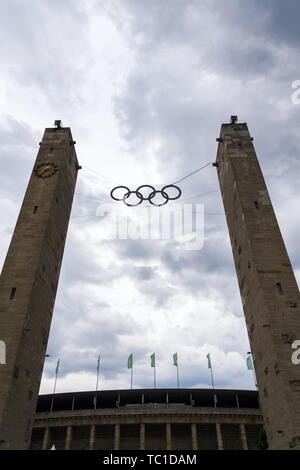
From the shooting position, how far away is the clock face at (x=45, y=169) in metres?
40.8

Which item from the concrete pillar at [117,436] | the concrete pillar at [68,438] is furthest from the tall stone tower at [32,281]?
the concrete pillar at [68,438]

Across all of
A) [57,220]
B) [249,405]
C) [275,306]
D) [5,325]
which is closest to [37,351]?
[5,325]

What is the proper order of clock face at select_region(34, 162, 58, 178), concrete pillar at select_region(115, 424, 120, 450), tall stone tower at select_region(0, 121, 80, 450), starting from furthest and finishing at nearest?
concrete pillar at select_region(115, 424, 120, 450)
clock face at select_region(34, 162, 58, 178)
tall stone tower at select_region(0, 121, 80, 450)

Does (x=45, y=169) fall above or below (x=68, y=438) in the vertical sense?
above

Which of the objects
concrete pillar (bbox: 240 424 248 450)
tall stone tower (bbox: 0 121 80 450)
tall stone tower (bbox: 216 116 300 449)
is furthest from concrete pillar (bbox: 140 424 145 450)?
tall stone tower (bbox: 216 116 300 449)

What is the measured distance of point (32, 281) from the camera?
32031mm

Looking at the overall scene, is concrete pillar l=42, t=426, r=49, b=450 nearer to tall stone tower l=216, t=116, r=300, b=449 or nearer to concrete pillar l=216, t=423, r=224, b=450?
concrete pillar l=216, t=423, r=224, b=450

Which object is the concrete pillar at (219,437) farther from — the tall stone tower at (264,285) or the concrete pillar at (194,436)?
Result: the tall stone tower at (264,285)

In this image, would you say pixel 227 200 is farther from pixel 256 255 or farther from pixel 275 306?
pixel 275 306

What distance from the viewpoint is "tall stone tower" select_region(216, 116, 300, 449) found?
86.9ft

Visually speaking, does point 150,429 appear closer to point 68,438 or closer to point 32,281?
point 68,438

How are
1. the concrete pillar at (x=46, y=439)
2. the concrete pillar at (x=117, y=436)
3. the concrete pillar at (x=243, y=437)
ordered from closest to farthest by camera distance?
the concrete pillar at (x=243, y=437)
the concrete pillar at (x=117, y=436)
the concrete pillar at (x=46, y=439)

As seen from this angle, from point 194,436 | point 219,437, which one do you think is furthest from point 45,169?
point 219,437

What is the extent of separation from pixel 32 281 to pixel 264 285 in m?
20.3
